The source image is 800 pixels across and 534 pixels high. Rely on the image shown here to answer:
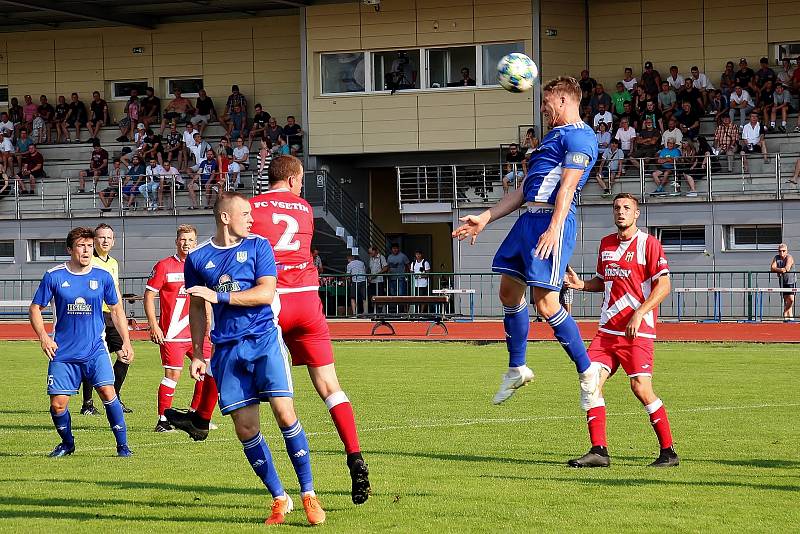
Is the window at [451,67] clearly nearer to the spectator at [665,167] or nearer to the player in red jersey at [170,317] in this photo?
the spectator at [665,167]

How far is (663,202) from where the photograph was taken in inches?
1235

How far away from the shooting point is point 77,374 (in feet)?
35.0

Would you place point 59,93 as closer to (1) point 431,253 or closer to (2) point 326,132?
(2) point 326,132

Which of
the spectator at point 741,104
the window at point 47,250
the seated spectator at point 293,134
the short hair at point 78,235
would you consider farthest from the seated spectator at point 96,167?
the short hair at point 78,235

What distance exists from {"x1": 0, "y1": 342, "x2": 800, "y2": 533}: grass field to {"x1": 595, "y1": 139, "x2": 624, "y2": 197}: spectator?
15527mm

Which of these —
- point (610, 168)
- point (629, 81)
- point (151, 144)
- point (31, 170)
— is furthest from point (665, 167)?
point (31, 170)

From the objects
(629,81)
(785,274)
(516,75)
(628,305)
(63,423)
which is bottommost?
(785,274)

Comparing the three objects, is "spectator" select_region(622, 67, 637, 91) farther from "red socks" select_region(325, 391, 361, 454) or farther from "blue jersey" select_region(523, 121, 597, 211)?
"red socks" select_region(325, 391, 361, 454)

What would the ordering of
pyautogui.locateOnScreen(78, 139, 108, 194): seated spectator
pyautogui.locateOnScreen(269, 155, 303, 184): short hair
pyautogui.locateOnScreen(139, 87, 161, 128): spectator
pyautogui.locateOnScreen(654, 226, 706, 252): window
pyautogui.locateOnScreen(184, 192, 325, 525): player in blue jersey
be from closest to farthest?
pyautogui.locateOnScreen(184, 192, 325, 525): player in blue jersey < pyautogui.locateOnScreen(269, 155, 303, 184): short hair < pyautogui.locateOnScreen(654, 226, 706, 252): window < pyautogui.locateOnScreen(78, 139, 108, 194): seated spectator < pyautogui.locateOnScreen(139, 87, 161, 128): spectator

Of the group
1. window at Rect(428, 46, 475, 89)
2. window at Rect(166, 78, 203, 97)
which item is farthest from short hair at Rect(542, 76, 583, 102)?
window at Rect(166, 78, 203, 97)

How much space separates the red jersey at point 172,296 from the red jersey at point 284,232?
4.59m

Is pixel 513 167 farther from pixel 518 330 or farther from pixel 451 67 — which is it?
pixel 518 330

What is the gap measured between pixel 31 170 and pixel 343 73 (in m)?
9.98

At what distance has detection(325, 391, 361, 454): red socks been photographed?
26.1 ft
